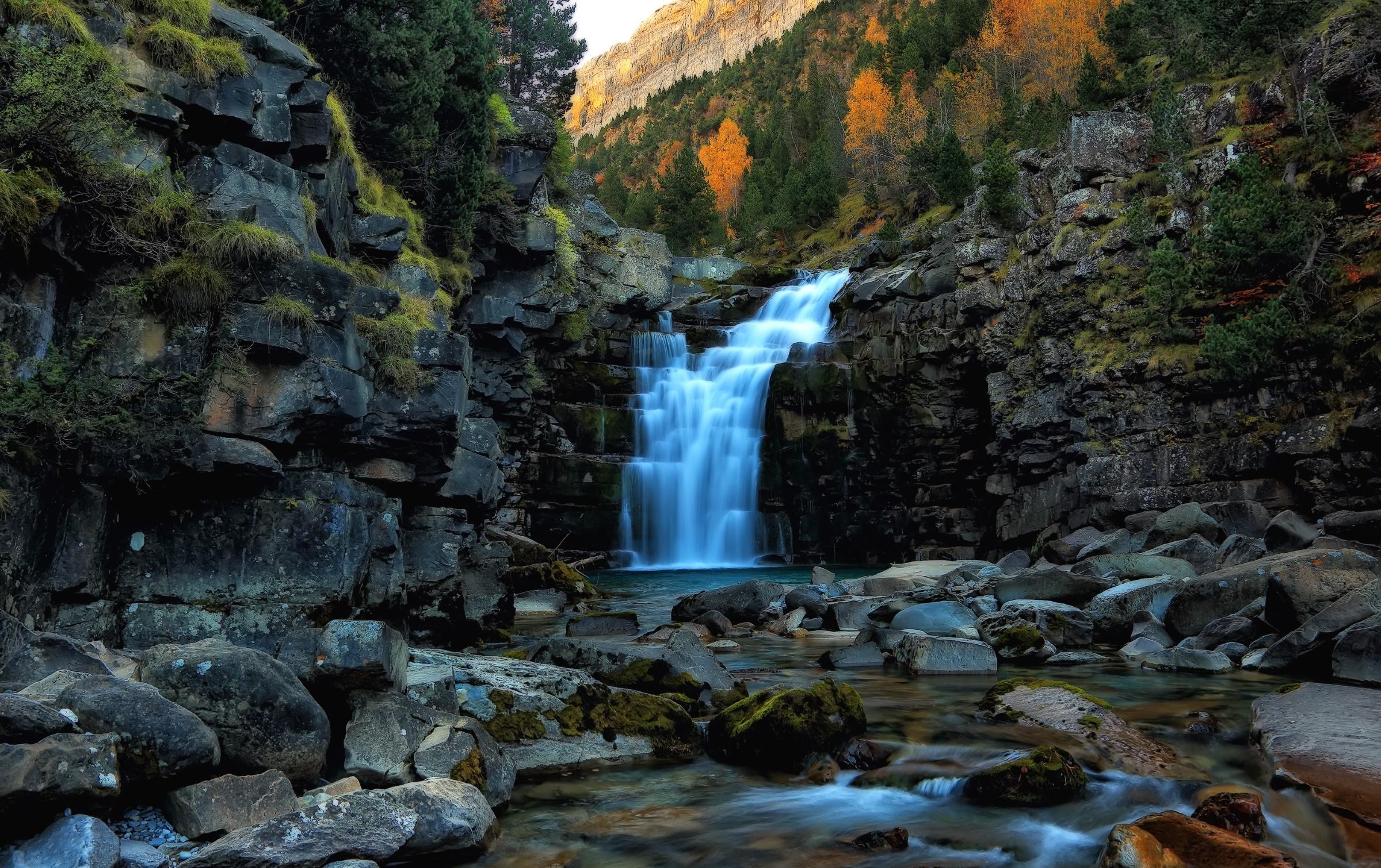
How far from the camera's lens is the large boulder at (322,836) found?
13.8ft

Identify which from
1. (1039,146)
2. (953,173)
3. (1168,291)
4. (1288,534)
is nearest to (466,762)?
(1288,534)

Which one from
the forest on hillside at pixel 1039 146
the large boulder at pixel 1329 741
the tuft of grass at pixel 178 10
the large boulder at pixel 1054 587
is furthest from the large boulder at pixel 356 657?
the forest on hillside at pixel 1039 146

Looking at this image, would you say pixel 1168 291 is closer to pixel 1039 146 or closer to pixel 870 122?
pixel 1039 146

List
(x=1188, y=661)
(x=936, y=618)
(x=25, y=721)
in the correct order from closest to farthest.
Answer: (x=25, y=721), (x=1188, y=661), (x=936, y=618)

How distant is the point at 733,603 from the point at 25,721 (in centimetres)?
1301

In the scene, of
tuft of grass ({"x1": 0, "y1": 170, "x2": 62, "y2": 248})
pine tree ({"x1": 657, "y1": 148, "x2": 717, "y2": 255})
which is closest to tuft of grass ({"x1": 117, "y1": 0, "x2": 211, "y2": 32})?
tuft of grass ({"x1": 0, "y1": 170, "x2": 62, "y2": 248})

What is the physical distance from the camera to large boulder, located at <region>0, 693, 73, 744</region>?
4117 millimetres

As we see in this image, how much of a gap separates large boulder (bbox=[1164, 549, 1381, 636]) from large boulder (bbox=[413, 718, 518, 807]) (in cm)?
955

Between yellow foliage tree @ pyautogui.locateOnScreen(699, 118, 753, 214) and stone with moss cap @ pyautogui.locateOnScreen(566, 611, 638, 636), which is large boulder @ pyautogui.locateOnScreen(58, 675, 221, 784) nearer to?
stone with moss cap @ pyautogui.locateOnScreen(566, 611, 638, 636)

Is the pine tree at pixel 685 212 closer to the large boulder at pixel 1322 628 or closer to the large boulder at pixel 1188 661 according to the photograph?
the large boulder at pixel 1188 661

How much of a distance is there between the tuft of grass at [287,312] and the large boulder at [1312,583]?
39.5ft

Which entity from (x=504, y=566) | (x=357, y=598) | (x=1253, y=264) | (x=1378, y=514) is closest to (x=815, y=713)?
(x=357, y=598)

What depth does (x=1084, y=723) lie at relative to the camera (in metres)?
7.25

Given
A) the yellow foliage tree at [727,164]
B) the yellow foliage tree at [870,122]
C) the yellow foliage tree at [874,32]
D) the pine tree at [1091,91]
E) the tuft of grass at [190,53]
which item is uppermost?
the yellow foliage tree at [874,32]
